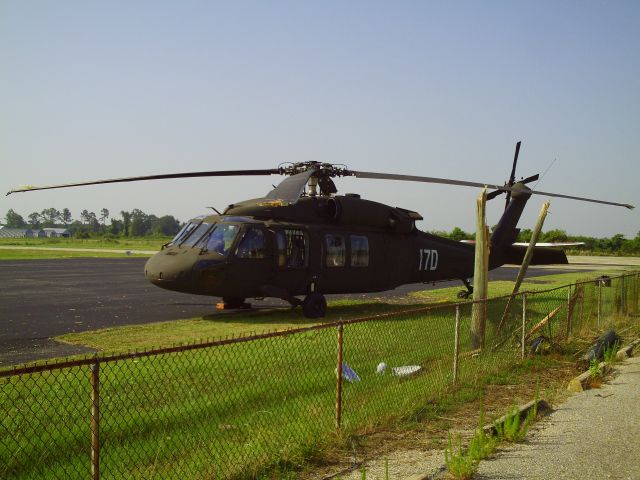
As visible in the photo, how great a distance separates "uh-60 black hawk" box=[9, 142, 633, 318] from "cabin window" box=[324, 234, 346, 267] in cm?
3

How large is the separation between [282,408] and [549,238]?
6978 cm

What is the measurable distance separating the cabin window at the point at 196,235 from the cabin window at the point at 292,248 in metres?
1.77

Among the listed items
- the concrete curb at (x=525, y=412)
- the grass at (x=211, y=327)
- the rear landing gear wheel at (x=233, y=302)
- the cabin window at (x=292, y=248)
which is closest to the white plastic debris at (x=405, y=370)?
the concrete curb at (x=525, y=412)

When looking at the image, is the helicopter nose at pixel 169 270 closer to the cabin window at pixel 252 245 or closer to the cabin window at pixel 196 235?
Result: the cabin window at pixel 196 235

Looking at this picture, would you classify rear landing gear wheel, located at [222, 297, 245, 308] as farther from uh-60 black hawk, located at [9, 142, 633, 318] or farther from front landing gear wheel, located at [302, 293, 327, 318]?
front landing gear wheel, located at [302, 293, 327, 318]

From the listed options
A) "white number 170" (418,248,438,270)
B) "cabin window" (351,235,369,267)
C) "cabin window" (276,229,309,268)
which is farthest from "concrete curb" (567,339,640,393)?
"cabin window" (276,229,309,268)

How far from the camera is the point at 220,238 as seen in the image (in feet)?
46.7

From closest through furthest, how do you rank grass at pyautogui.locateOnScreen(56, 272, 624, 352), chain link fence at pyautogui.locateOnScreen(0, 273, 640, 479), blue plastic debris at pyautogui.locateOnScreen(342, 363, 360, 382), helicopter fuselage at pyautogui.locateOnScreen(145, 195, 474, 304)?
chain link fence at pyautogui.locateOnScreen(0, 273, 640, 479), blue plastic debris at pyautogui.locateOnScreen(342, 363, 360, 382), grass at pyautogui.locateOnScreen(56, 272, 624, 352), helicopter fuselage at pyautogui.locateOnScreen(145, 195, 474, 304)

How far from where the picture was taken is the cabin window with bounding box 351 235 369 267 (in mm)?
16016

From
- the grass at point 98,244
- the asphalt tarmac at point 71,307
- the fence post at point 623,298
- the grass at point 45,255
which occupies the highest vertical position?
the fence post at point 623,298

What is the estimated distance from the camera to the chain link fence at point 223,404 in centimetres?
536

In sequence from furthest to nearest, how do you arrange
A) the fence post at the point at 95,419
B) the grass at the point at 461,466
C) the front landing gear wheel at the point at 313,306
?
1. the front landing gear wheel at the point at 313,306
2. the grass at the point at 461,466
3. the fence post at the point at 95,419

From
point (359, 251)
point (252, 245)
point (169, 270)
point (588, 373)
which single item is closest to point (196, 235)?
point (169, 270)

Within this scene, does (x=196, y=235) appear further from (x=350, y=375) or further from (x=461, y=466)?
(x=461, y=466)
